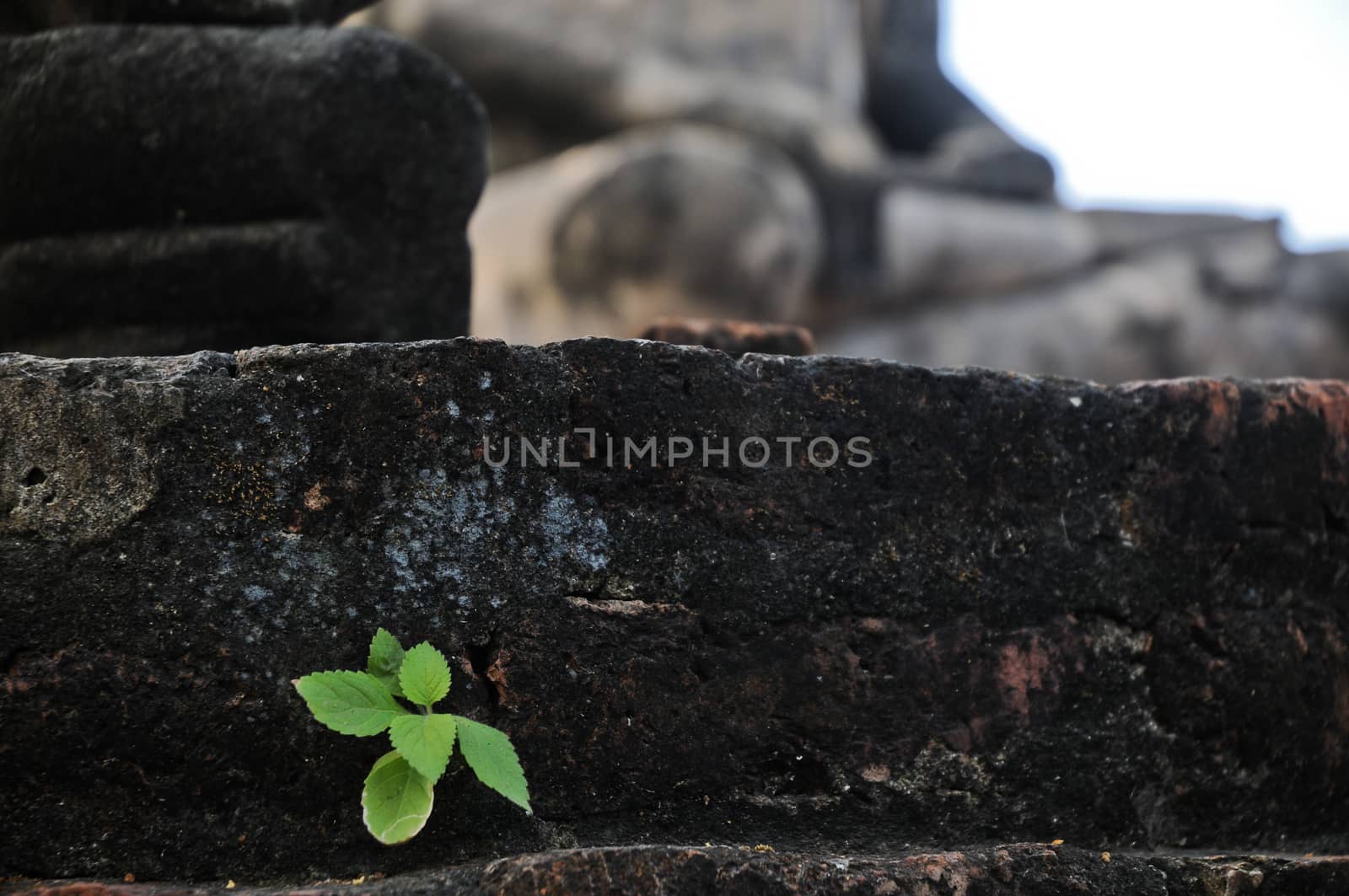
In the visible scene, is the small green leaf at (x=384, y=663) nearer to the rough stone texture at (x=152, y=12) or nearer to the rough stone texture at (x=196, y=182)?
the rough stone texture at (x=196, y=182)

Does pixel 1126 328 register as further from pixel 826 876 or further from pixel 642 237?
pixel 826 876

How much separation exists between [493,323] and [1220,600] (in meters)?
3.31

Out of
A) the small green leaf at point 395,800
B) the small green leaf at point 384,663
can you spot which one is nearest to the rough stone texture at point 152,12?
the small green leaf at point 384,663

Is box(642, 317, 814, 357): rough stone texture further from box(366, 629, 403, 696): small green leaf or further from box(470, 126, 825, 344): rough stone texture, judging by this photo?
box(470, 126, 825, 344): rough stone texture

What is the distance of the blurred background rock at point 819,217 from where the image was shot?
409 centimetres

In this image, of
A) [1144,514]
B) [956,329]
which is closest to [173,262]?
[1144,514]

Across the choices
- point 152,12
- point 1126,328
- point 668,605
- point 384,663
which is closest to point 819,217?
point 1126,328

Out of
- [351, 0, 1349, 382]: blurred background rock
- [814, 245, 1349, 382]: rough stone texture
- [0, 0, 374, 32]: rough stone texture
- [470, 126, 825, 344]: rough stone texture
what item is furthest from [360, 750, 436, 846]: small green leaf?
[814, 245, 1349, 382]: rough stone texture

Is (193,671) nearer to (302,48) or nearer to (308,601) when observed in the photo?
(308,601)

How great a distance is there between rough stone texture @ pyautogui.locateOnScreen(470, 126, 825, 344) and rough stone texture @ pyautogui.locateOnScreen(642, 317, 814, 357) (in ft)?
6.83

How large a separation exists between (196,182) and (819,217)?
3.32 m

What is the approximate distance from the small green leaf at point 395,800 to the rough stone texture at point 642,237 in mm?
2819

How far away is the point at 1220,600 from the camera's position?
56.0 inches

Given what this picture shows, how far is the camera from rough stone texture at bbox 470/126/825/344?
402 centimetres
